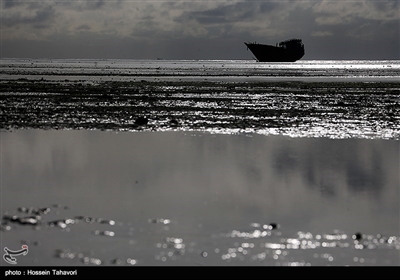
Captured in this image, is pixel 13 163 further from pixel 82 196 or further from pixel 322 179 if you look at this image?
pixel 322 179

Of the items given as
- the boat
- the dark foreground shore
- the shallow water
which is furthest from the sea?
the boat

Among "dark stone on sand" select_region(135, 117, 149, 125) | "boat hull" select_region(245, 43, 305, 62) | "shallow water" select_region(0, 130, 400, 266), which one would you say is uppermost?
"boat hull" select_region(245, 43, 305, 62)

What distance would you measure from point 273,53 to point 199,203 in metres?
173

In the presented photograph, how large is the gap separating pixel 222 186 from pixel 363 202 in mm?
3171

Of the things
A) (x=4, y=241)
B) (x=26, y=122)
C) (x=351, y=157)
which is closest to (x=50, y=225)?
(x=4, y=241)

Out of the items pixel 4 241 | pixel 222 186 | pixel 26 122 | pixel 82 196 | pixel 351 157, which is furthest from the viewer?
pixel 26 122

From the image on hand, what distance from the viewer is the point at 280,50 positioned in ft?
586

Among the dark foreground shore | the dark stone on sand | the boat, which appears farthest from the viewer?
the boat

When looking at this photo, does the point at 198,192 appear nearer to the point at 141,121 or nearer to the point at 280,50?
the point at 141,121

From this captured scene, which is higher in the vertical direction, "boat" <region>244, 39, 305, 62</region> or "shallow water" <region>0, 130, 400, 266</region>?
"boat" <region>244, 39, 305, 62</region>

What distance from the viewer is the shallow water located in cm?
935

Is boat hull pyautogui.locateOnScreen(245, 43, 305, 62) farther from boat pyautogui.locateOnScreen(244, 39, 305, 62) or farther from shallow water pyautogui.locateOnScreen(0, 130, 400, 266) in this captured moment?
shallow water pyautogui.locateOnScreen(0, 130, 400, 266)
